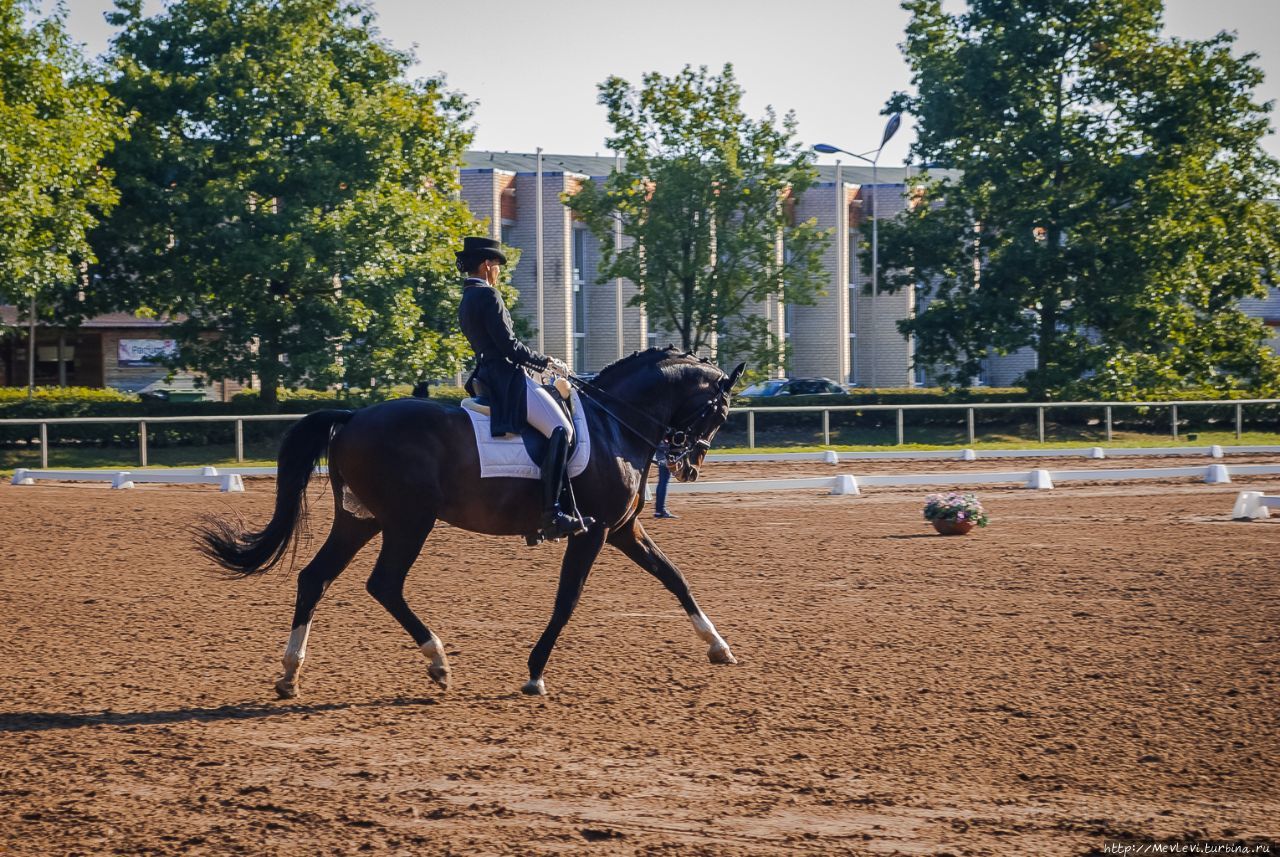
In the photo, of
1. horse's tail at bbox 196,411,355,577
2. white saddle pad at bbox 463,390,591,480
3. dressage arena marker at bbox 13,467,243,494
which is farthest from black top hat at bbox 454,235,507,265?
dressage arena marker at bbox 13,467,243,494

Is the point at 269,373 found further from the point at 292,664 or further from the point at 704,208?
the point at 292,664

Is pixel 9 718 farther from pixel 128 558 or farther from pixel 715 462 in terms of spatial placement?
pixel 715 462

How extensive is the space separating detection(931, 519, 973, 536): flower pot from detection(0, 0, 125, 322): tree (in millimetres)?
21089

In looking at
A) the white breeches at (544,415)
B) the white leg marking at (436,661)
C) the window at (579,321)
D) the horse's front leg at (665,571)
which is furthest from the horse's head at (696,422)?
the window at (579,321)

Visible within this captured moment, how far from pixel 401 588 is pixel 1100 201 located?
33.9 m

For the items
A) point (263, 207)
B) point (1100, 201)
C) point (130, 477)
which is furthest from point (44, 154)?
point (1100, 201)

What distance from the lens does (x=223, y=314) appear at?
34.2 m

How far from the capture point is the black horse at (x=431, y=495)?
7750 millimetres

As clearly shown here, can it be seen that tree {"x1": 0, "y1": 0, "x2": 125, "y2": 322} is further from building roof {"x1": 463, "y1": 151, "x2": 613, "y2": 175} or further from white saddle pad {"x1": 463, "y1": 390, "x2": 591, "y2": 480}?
building roof {"x1": 463, "y1": 151, "x2": 613, "y2": 175}

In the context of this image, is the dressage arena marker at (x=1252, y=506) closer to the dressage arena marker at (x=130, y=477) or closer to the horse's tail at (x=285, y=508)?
the horse's tail at (x=285, y=508)

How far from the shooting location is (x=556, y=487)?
8000mm

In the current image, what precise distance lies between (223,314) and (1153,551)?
26206 mm

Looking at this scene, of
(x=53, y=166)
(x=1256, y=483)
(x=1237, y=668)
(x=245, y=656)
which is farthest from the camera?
(x=53, y=166)

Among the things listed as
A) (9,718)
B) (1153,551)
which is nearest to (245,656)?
(9,718)
